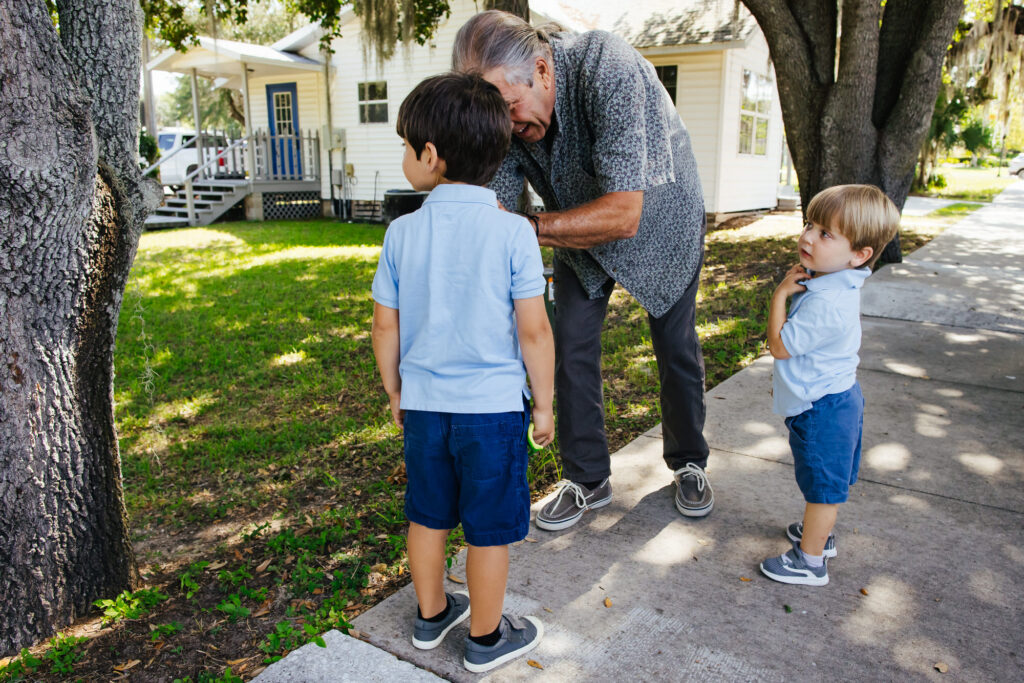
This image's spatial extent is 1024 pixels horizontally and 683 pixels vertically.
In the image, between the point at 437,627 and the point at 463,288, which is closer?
the point at 463,288

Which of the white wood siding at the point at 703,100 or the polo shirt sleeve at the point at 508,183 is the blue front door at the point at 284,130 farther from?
the polo shirt sleeve at the point at 508,183

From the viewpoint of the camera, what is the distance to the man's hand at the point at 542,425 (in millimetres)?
2076

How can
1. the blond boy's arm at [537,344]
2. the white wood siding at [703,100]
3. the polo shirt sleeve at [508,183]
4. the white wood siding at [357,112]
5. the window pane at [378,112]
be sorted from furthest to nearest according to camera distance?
the window pane at [378,112], the white wood siding at [357,112], the white wood siding at [703,100], the polo shirt sleeve at [508,183], the blond boy's arm at [537,344]

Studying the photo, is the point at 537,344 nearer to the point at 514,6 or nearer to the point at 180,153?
the point at 514,6

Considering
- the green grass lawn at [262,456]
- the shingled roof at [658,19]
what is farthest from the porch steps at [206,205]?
the green grass lawn at [262,456]

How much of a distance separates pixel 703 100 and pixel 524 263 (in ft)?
41.4

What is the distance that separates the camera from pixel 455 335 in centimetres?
199

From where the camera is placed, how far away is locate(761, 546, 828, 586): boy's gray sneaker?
2535 mm

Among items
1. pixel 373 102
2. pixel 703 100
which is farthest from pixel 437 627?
pixel 373 102

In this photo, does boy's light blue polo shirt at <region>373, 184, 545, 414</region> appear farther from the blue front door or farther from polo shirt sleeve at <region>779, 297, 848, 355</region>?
the blue front door

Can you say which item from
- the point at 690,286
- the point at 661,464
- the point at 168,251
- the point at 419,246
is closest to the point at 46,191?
the point at 419,246

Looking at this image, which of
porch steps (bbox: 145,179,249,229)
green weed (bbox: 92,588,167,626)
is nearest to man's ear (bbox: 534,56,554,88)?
green weed (bbox: 92,588,167,626)

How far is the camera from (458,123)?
1908 mm

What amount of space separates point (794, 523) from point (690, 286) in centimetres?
96
